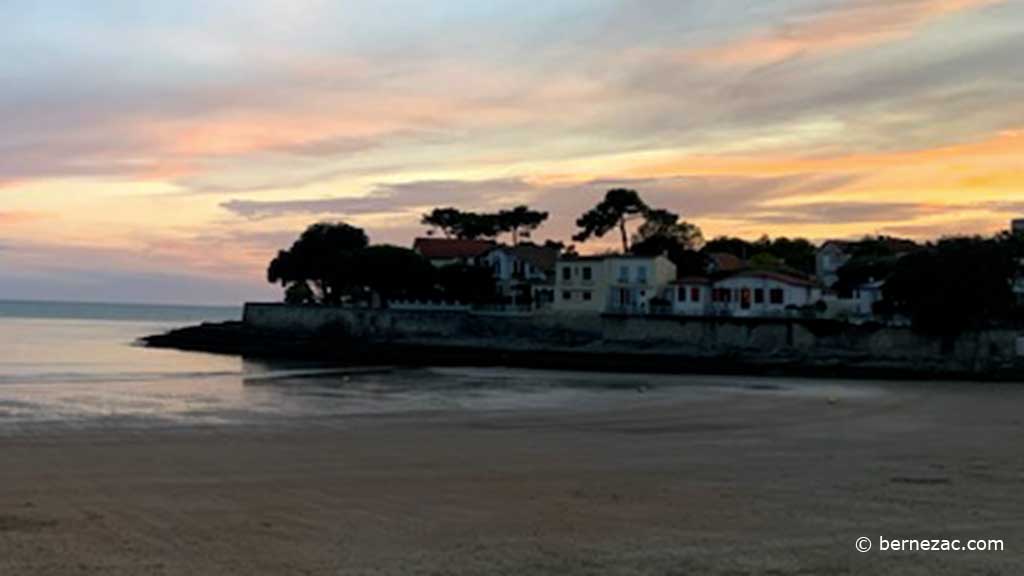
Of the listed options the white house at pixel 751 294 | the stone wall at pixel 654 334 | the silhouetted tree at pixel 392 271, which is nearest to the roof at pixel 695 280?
the white house at pixel 751 294

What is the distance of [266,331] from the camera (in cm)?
8225

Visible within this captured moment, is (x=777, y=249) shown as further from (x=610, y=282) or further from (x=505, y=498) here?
(x=505, y=498)

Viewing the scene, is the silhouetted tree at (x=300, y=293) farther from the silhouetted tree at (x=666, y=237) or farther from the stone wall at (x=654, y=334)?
the silhouetted tree at (x=666, y=237)

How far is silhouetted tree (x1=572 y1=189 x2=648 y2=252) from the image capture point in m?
94.6

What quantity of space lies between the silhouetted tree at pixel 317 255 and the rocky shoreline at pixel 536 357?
9.25m

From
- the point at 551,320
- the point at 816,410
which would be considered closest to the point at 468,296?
the point at 551,320

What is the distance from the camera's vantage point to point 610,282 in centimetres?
7944

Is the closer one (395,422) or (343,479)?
(343,479)

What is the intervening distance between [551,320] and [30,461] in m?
57.1

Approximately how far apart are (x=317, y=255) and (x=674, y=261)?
103ft

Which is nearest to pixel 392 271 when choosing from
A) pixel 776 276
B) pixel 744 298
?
pixel 744 298

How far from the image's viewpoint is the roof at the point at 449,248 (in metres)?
95.8

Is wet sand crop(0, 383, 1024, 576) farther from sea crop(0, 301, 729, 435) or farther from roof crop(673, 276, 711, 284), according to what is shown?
roof crop(673, 276, 711, 284)

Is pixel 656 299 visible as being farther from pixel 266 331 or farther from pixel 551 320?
pixel 266 331
